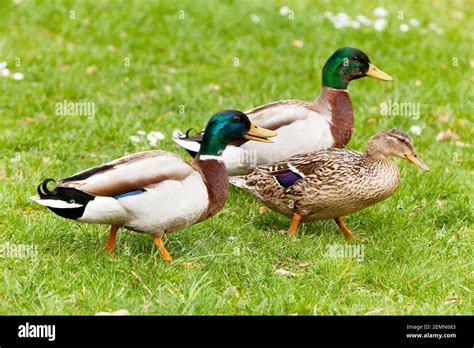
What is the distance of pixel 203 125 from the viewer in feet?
25.4

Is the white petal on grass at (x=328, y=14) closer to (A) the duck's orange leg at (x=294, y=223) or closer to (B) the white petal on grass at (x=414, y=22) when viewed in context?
(B) the white petal on grass at (x=414, y=22)

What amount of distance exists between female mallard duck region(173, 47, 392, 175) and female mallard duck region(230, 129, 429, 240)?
14.2 inches

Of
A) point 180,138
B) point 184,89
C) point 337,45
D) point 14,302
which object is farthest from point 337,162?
point 337,45

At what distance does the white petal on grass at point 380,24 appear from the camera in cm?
995

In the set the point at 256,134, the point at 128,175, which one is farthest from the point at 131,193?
the point at 256,134

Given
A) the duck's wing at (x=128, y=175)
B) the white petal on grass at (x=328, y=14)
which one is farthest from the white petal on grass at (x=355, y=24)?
the duck's wing at (x=128, y=175)

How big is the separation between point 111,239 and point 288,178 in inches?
51.8

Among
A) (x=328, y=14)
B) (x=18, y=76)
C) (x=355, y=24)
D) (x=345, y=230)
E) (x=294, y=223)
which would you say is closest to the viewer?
(x=294, y=223)

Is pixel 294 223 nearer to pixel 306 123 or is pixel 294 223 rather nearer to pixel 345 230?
pixel 345 230

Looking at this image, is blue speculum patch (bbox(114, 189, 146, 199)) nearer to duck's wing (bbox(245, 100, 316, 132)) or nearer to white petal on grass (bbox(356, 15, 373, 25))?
duck's wing (bbox(245, 100, 316, 132))

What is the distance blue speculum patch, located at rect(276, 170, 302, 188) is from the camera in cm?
588

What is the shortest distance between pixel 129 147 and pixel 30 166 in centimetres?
93

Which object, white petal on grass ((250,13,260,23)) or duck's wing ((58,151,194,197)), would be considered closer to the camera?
duck's wing ((58,151,194,197))

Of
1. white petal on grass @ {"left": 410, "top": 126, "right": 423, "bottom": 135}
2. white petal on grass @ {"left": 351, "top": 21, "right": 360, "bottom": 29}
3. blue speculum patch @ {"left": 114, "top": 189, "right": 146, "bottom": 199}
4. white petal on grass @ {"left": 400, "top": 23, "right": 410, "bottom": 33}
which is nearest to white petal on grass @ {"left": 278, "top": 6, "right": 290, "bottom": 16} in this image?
white petal on grass @ {"left": 351, "top": 21, "right": 360, "bottom": 29}
